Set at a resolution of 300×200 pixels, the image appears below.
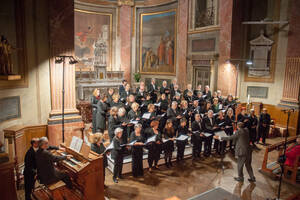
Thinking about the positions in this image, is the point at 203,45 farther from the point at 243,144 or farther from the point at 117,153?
the point at 117,153

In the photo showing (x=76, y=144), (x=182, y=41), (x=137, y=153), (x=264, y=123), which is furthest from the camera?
(x=182, y=41)

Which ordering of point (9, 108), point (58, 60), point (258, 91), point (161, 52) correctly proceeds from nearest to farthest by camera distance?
1. point (9, 108)
2. point (58, 60)
3. point (258, 91)
4. point (161, 52)

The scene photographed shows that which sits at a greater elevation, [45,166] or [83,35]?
[83,35]

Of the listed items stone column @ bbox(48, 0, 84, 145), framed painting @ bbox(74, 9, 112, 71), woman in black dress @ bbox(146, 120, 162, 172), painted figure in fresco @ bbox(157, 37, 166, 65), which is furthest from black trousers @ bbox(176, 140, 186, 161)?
framed painting @ bbox(74, 9, 112, 71)

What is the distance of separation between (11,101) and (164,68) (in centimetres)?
1258

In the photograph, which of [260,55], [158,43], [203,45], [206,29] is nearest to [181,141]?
[260,55]

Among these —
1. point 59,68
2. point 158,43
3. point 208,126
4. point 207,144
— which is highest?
point 158,43

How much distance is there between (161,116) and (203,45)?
7106mm

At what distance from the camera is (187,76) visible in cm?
1606

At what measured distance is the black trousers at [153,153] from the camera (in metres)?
7.22

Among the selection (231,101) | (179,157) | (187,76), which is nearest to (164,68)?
(187,76)

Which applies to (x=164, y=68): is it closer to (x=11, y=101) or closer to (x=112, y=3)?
(x=112, y=3)

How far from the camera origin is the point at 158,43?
18219mm

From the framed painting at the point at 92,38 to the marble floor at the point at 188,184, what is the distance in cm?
1218
